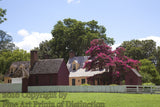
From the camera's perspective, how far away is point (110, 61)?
35906 mm

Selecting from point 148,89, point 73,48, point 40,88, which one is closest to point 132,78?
point 148,89

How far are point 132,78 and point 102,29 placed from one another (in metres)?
24.5

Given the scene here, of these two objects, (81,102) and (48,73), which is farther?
(48,73)

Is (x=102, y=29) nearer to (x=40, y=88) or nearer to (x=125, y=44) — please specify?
(x=125, y=44)

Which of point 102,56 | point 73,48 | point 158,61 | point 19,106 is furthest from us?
point 158,61

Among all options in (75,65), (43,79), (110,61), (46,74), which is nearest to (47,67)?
(46,74)

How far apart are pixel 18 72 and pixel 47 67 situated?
558 centimetres

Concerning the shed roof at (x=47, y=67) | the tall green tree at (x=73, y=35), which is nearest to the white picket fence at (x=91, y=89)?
the shed roof at (x=47, y=67)

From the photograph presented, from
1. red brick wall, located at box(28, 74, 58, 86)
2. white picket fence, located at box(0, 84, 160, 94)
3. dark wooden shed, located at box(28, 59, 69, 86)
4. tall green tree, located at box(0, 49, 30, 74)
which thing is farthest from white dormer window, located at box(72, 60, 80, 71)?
tall green tree, located at box(0, 49, 30, 74)

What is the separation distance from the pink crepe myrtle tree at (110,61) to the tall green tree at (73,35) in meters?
19.6

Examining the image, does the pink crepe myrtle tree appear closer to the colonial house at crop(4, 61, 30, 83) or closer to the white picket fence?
the white picket fence

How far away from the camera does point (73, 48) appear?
62.0 metres

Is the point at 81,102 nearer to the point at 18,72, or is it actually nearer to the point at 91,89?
the point at 91,89

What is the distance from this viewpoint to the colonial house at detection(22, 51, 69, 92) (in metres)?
41.3
